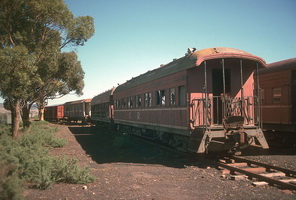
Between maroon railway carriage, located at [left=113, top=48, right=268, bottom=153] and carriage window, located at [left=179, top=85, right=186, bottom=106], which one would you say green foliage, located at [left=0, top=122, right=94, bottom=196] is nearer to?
maroon railway carriage, located at [left=113, top=48, right=268, bottom=153]

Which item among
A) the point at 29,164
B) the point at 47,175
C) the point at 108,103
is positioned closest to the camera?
the point at 47,175

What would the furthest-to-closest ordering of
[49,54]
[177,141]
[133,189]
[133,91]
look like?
[133,91] → [49,54] → [177,141] → [133,189]

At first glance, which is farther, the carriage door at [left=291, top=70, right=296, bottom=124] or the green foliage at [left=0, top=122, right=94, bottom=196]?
the carriage door at [left=291, top=70, right=296, bottom=124]

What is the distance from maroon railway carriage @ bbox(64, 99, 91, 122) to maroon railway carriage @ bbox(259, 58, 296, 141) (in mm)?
25798

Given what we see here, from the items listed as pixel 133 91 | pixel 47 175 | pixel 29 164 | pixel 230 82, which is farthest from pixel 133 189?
pixel 133 91

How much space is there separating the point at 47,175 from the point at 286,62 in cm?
1019

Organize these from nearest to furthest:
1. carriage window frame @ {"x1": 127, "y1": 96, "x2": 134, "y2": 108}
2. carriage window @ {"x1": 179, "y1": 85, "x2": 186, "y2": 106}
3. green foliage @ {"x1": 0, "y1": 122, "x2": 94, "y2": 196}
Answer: green foliage @ {"x1": 0, "y1": 122, "x2": 94, "y2": 196} < carriage window @ {"x1": 179, "y1": 85, "x2": 186, "y2": 106} < carriage window frame @ {"x1": 127, "y1": 96, "x2": 134, "y2": 108}

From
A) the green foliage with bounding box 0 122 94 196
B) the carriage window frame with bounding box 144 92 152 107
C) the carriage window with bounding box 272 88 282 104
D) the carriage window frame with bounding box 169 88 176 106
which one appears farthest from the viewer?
the carriage window frame with bounding box 144 92 152 107

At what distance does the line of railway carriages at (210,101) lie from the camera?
8422mm

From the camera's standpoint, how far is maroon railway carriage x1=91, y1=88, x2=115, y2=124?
22312 mm

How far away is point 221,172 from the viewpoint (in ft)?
25.0

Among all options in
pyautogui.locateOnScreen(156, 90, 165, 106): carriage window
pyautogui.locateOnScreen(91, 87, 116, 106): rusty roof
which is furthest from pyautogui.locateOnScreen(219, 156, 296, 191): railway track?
pyautogui.locateOnScreen(91, 87, 116, 106): rusty roof

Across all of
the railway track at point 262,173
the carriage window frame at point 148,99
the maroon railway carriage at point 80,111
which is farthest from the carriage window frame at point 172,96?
the maroon railway carriage at point 80,111

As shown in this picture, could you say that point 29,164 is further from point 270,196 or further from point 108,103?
point 108,103
